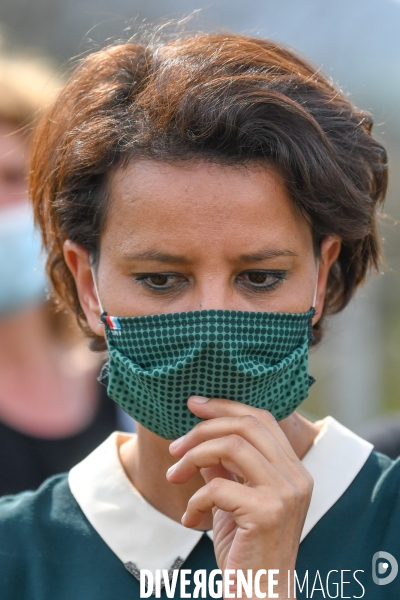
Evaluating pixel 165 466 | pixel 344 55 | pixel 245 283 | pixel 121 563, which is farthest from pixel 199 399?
pixel 344 55

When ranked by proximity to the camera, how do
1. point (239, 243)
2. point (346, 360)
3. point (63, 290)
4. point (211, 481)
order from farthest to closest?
1. point (346, 360)
2. point (63, 290)
3. point (239, 243)
4. point (211, 481)

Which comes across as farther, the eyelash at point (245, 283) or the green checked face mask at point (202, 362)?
the eyelash at point (245, 283)

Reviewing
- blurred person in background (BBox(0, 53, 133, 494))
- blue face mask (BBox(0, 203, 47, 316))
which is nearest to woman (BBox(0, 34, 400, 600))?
blurred person in background (BBox(0, 53, 133, 494))

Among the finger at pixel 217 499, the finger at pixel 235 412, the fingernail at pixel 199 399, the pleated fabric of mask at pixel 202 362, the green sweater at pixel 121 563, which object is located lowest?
the green sweater at pixel 121 563

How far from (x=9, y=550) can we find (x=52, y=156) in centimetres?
122

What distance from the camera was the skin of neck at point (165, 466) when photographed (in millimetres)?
2576

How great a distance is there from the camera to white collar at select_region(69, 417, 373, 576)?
2443 mm

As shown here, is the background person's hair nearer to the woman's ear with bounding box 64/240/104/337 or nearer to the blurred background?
the woman's ear with bounding box 64/240/104/337

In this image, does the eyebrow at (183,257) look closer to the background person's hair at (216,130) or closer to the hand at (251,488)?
the background person's hair at (216,130)

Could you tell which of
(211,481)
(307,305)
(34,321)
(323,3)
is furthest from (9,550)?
(323,3)

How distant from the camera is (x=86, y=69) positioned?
2.79 m

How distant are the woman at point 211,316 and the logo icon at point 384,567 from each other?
19 mm

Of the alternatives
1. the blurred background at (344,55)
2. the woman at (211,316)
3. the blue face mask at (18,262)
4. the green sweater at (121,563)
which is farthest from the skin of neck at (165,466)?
the blurred background at (344,55)

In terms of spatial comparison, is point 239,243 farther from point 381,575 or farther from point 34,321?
point 34,321
